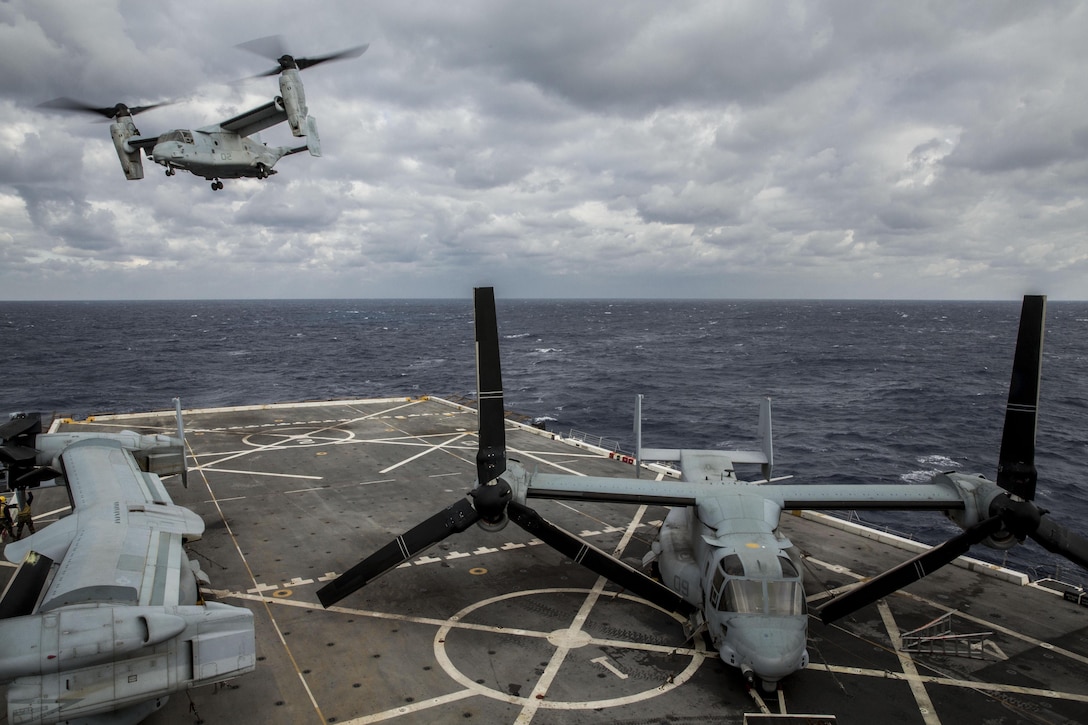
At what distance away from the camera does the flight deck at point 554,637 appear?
16688mm

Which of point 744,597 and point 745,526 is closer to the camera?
point 744,597

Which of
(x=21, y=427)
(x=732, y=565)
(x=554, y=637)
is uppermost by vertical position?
(x=21, y=427)

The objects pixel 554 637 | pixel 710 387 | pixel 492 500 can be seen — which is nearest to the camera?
pixel 492 500

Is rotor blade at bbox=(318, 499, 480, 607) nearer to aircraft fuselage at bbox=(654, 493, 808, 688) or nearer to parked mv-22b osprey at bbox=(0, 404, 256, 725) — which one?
parked mv-22b osprey at bbox=(0, 404, 256, 725)

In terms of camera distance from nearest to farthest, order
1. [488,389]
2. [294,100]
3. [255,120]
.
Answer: [488,389] < [294,100] < [255,120]

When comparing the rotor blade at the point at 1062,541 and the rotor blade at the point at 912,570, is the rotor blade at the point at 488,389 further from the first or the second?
the rotor blade at the point at 1062,541

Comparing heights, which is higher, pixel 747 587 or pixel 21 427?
pixel 21 427

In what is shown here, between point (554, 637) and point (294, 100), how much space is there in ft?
96.6

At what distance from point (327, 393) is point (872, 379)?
8460 cm

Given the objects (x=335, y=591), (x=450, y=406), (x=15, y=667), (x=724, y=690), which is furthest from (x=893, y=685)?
(x=450, y=406)

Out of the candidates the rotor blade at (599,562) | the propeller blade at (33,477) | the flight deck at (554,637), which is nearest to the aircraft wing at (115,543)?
the propeller blade at (33,477)

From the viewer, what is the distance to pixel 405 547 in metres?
19.2

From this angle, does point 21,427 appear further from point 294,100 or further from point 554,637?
point 554,637

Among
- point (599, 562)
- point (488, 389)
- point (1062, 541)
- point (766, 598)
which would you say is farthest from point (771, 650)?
point (488, 389)
